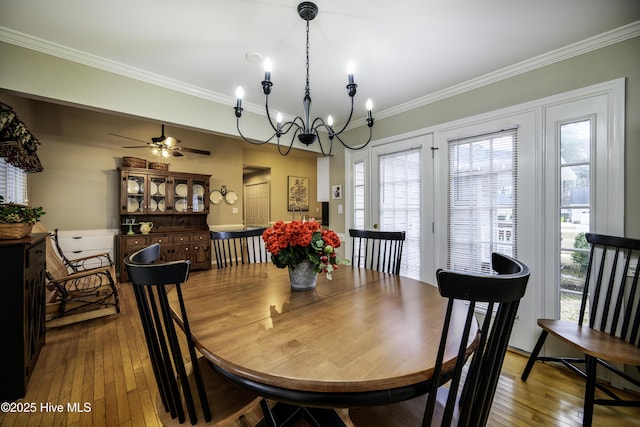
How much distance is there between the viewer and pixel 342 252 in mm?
3980

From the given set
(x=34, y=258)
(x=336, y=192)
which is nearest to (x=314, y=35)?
(x=336, y=192)

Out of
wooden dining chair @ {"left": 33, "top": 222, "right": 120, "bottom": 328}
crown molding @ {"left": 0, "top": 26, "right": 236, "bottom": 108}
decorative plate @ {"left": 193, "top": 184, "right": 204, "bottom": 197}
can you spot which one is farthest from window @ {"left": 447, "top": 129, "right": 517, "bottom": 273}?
decorative plate @ {"left": 193, "top": 184, "right": 204, "bottom": 197}

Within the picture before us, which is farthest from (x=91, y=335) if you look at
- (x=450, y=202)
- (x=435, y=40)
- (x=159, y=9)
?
(x=435, y=40)

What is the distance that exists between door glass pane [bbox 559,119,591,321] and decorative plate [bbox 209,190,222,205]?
530 cm

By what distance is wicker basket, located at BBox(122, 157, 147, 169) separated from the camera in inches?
171

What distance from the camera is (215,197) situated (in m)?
5.47

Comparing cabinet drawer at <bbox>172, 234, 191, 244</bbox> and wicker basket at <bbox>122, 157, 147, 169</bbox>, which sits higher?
wicker basket at <bbox>122, 157, 147, 169</bbox>

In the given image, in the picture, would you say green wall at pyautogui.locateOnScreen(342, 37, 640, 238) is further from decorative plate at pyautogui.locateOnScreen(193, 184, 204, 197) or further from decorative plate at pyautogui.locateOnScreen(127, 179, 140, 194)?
decorative plate at pyautogui.locateOnScreen(127, 179, 140, 194)

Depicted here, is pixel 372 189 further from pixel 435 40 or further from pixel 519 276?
pixel 519 276

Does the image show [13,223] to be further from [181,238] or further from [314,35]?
[181,238]

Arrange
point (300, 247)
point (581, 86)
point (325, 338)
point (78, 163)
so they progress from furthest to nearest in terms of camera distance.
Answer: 1. point (78, 163)
2. point (581, 86)
3. point (300, 247)
4. point (325, 338)

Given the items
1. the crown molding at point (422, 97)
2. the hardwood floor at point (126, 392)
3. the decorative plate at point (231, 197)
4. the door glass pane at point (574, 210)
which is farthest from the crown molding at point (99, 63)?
the door glass pane at point (574, 210)

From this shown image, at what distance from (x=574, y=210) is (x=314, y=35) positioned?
2380 mm

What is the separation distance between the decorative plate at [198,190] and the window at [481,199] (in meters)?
4.33
